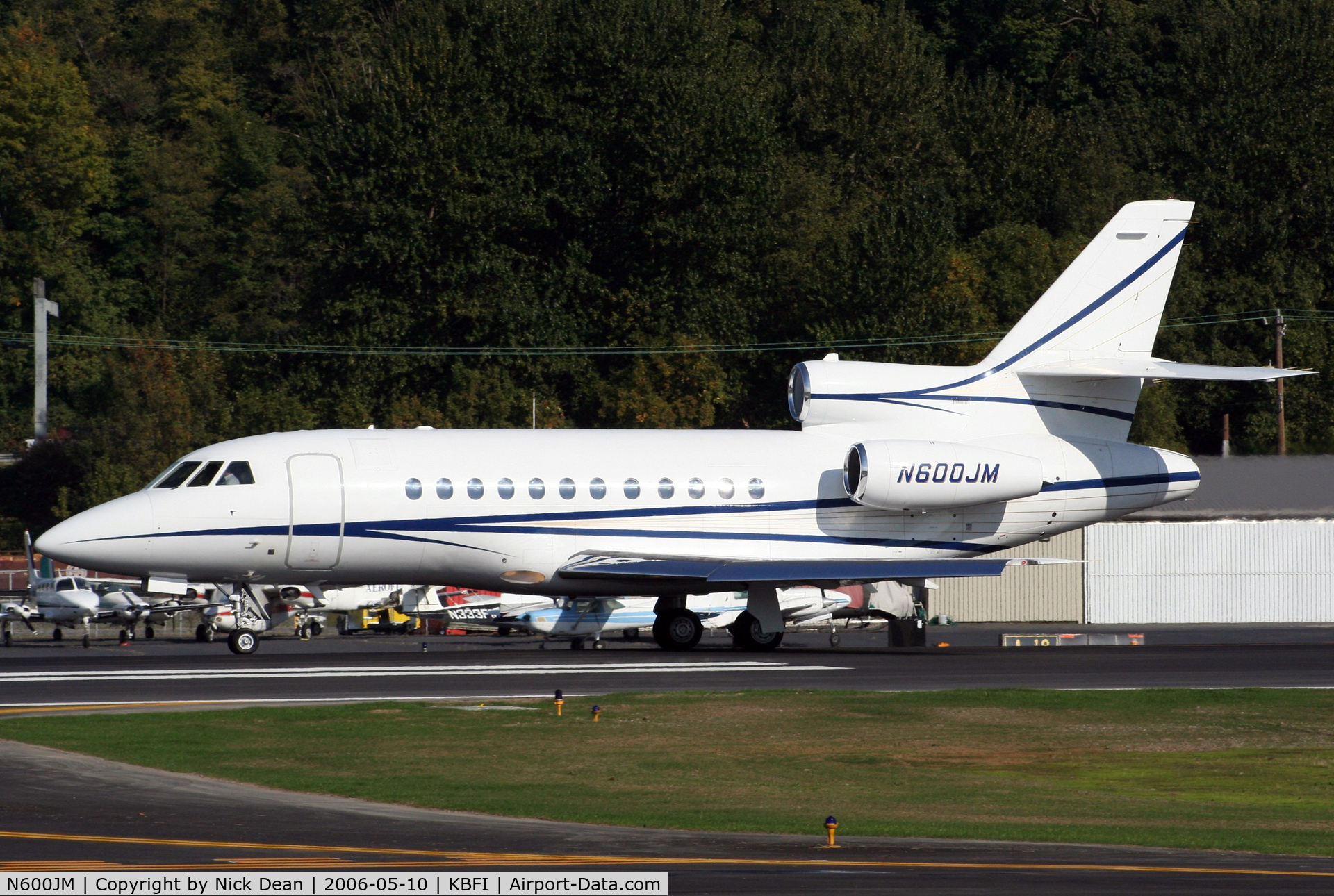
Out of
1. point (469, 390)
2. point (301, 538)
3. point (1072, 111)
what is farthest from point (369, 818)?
point (1072, 111)

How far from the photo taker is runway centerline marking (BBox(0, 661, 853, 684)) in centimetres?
2731

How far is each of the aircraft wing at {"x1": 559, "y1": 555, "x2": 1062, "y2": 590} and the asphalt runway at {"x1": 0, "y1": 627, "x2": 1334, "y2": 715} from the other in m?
1.49

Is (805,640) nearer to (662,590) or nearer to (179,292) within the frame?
(662,590)

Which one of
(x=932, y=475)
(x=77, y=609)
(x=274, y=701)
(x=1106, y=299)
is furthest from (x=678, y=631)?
(x=77, y=609)

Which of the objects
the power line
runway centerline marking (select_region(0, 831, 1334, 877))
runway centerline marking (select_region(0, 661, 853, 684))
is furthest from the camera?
the power line

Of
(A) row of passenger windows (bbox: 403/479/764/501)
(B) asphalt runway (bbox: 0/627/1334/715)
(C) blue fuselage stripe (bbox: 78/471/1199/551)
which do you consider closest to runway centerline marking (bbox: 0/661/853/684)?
(B) asphalt runway (bbox: 0/627/1334/715)

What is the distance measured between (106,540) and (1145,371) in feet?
64.6

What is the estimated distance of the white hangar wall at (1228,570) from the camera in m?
53.0

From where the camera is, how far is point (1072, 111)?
303 ft

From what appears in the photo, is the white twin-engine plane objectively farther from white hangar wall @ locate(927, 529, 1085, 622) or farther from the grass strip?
white hangar wall @ locate(927, 529, 1085, 622)

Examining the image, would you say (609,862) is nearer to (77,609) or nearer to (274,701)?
(274,701)

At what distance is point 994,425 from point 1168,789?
54.7 feet

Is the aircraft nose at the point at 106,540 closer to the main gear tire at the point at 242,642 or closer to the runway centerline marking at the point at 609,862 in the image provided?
the main gear tire at the point at 242,642
